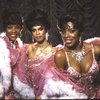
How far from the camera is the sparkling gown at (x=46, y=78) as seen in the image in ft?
18.6

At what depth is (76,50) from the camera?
575cm

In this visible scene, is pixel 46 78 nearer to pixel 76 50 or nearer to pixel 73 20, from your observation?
pixel 76 50

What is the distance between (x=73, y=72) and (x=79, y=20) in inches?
19.7

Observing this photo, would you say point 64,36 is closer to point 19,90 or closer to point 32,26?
point 32,26

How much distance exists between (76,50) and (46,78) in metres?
0.40

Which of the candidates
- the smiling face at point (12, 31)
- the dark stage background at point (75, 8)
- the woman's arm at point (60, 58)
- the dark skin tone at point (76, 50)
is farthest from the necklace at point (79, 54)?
the dark stage background at point (75, 8)

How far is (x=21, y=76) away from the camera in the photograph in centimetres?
623

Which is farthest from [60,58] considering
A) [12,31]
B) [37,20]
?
[12,31]

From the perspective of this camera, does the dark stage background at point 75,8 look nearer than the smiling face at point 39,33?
No

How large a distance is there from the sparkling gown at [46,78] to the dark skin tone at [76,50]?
119 mm

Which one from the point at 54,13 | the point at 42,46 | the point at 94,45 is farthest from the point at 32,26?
the point at 54,13

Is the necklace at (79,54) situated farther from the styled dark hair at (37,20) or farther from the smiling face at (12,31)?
the smiling face at (12,31)

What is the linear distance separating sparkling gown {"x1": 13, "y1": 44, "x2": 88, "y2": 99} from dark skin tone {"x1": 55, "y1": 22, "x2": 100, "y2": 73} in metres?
0.12

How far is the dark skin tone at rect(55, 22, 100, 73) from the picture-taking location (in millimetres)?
5633
